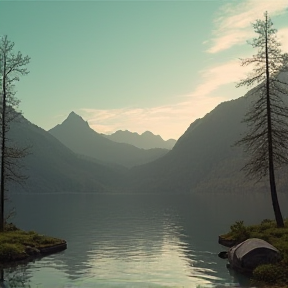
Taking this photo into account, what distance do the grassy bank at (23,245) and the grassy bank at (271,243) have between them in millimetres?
17853

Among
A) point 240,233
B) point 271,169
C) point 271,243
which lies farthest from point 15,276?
point 271,169

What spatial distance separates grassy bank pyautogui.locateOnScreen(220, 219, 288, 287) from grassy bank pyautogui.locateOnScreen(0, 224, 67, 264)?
58.6 ft

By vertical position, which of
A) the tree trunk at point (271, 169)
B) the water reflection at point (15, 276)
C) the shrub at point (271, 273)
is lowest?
the water reflection at point (15, 276)

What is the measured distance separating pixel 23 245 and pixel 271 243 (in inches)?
827

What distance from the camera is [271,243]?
30.2m

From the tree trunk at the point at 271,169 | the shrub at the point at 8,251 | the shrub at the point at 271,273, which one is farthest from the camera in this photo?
the tree trunk at the point at 271,169

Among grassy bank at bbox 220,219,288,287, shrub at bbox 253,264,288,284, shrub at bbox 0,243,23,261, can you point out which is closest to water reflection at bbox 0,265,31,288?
shrub at bbox 0,243,23,261

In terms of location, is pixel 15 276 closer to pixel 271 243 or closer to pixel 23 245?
pixel 23 245

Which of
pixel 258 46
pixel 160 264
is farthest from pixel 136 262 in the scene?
pixel 258 46

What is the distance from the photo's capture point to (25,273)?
88.0 ft

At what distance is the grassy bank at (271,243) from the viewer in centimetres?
2297

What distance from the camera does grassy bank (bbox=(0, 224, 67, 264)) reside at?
3086 cm

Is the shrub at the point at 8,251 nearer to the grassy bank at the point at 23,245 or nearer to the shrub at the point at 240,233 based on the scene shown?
the grassy bank at the point at 23,245

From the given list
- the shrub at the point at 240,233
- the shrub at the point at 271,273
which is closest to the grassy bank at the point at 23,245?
the shrub at the point at 240,233
